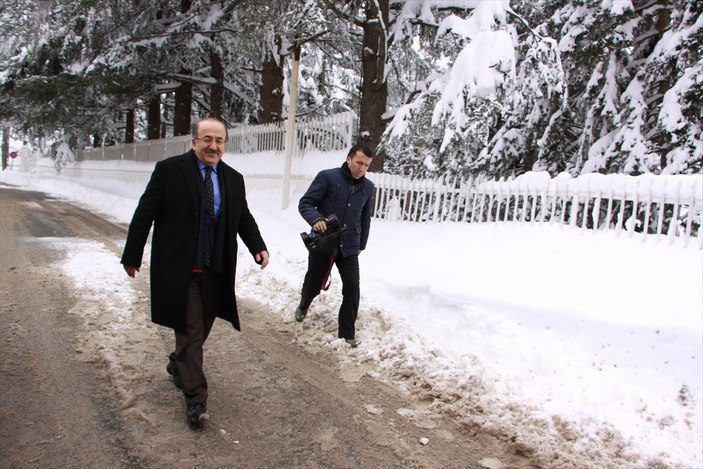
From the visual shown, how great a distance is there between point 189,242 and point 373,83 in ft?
27.4

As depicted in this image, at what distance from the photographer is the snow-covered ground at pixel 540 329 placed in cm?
350

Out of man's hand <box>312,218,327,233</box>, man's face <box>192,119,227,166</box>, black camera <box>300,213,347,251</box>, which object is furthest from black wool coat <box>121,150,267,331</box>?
black camera <box>300,213,347,251</box>

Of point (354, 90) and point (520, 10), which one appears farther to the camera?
point (354, 90)

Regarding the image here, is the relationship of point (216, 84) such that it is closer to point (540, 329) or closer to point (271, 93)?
point (271, 93)

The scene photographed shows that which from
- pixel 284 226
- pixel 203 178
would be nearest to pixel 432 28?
pixel 284 226

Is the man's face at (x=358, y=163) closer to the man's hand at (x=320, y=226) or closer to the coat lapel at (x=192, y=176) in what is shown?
the man's hand at (x=320, y=226)

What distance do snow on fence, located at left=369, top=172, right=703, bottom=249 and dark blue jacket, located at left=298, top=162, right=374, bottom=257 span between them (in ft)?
11.2

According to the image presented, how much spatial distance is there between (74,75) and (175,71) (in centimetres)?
326

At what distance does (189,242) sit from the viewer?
10.6ft

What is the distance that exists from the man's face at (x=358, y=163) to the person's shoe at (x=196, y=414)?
2531mm

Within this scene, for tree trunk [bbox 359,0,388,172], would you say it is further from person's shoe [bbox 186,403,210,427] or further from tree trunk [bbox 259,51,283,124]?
person's shoe [bbox 186,403,210,427]

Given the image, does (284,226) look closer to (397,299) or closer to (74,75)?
(397,299)

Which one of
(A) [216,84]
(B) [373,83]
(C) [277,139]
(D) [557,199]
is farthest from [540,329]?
(A) [216,84]

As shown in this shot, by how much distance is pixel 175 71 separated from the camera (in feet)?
58.2
